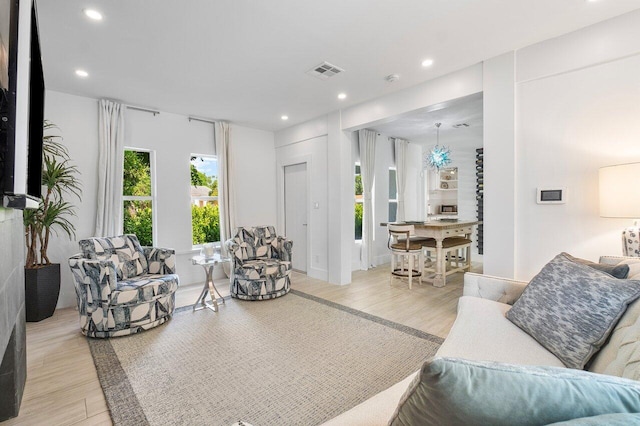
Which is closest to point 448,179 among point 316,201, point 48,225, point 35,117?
point 316,201

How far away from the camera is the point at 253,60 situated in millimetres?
3000

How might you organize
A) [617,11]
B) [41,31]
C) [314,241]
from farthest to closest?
1. [314,241]
2. [41,31]
3. [617,11]

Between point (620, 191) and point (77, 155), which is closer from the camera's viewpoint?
point (620, 191)

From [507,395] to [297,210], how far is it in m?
5.18

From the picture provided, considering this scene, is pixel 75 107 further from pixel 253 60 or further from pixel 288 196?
pixel 288 196

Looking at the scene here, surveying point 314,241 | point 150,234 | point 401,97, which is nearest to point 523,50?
point 401,97

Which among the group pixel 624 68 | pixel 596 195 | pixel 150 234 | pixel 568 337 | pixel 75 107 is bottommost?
pixel 568 337

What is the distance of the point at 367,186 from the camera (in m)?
5.81

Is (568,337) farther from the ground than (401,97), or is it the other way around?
(401,97)

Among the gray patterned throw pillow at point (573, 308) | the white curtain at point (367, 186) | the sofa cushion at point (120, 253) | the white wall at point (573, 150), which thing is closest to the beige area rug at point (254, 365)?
the sofa cushion at point (120, 253)

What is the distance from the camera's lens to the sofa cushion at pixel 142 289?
2799mm

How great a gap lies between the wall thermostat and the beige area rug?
5.41 feet

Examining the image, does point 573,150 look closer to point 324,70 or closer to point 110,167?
point 324,70

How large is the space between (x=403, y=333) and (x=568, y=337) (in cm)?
157
